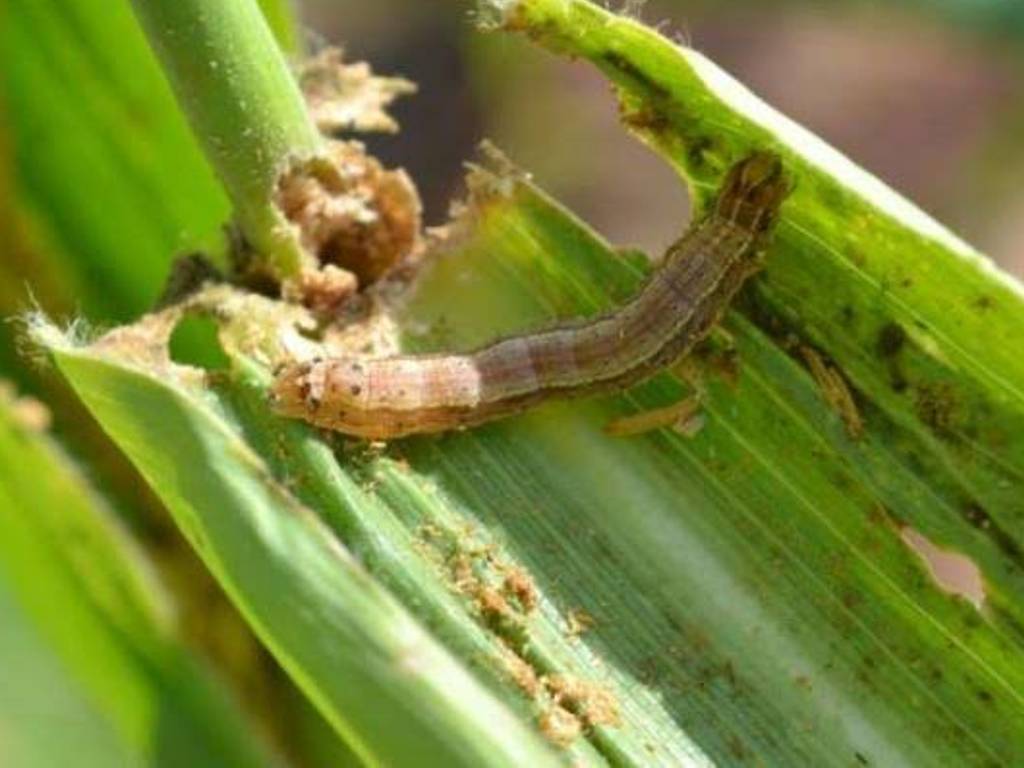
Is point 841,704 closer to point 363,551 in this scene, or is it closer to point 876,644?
point 876,644

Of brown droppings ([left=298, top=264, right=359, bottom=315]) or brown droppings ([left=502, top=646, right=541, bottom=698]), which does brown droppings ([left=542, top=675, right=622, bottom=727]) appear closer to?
brown droppings ([left=502, top=646, right=541, bottom=698])

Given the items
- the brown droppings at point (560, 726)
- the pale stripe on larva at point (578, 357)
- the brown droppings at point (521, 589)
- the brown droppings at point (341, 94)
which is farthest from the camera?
the brown droppings at point (341, 94)

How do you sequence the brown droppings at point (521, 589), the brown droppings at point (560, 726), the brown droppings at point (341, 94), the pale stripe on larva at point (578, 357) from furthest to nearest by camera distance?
the brown droppings at point (341, 94), the pale stripe on larva at point (578, 357), the brown droppings at point (521, 589), the brown droppings at point (560, 726)

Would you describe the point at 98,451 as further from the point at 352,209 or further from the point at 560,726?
the point at 560,726

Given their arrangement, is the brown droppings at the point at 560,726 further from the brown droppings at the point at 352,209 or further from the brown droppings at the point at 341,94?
the brown droppings at the point at 341,94

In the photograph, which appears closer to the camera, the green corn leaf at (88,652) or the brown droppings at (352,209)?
the brown droppings at (352,209)

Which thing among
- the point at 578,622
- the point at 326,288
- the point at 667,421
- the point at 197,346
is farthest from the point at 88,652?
the point at 667,421

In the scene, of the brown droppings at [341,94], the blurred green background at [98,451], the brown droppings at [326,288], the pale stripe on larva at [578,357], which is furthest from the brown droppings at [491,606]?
the brown droppings at [341,94]
